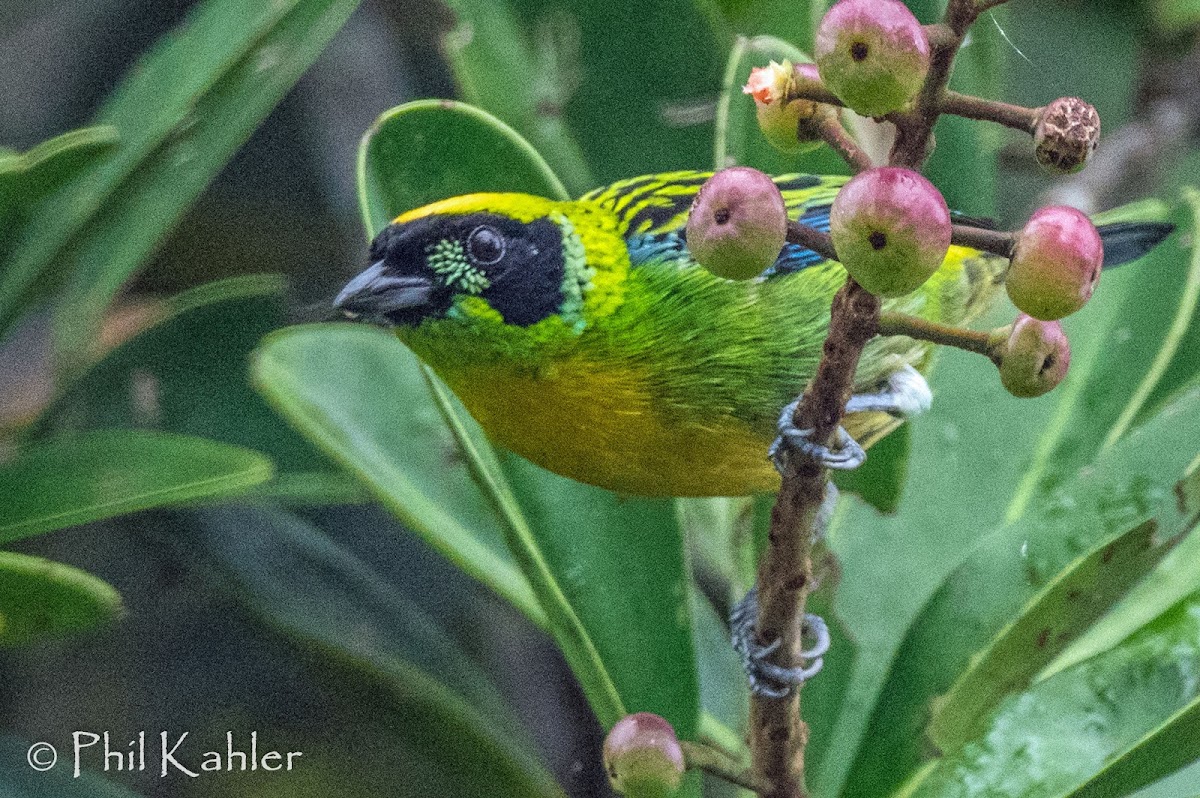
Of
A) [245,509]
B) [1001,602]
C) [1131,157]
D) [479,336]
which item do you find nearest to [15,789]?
[245,509]

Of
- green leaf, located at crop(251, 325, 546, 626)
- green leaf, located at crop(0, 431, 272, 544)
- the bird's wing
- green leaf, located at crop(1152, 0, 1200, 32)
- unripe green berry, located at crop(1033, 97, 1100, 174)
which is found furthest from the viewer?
green leaf, located at crop(1152, 0, 1200, 32)

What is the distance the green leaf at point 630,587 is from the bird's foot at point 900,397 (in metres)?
0.22

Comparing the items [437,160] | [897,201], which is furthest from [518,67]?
[897,201]

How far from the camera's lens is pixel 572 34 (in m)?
1.46

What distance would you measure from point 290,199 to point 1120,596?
128 centimetres

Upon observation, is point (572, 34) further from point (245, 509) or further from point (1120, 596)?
point (1120, 596)

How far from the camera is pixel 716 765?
35.4 inches

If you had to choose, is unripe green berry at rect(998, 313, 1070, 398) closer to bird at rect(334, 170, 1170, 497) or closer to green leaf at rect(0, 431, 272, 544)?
bird at rect(334, 170, 1170, 497)

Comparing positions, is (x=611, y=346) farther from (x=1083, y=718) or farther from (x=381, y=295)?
(x=1083, y=718)

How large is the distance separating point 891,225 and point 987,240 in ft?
0.28

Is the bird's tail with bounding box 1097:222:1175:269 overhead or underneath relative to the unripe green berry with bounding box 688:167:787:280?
underneath

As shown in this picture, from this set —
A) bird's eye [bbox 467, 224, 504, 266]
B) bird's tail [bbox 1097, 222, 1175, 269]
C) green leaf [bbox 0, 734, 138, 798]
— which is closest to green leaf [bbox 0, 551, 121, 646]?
green leaf [bbox 0, 734, 138, 798]

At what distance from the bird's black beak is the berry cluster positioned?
0.55 meters

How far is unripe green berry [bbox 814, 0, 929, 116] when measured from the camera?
637 millimetres
